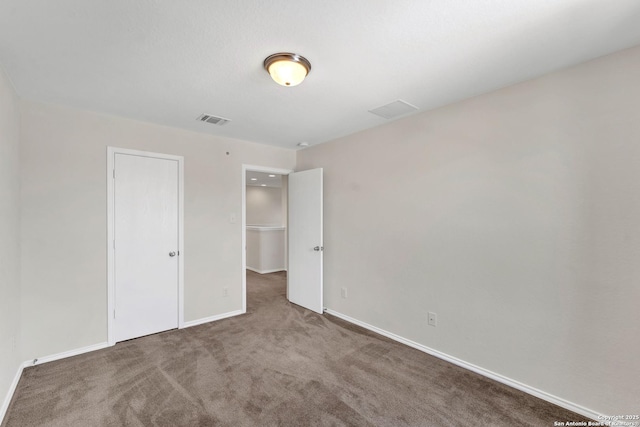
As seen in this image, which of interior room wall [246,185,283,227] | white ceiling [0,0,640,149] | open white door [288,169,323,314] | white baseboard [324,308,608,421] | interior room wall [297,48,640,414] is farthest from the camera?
interior room wall [246,185,283,227]

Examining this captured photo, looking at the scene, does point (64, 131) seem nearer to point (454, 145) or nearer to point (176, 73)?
point (176, 73)

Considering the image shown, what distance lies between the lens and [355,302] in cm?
358

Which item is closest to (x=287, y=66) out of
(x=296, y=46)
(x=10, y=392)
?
(x=296, y=46)

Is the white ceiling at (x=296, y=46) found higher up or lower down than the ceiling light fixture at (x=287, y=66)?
higher up

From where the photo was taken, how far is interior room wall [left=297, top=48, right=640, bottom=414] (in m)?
1.81

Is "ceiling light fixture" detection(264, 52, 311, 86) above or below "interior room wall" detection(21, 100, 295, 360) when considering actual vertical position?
above

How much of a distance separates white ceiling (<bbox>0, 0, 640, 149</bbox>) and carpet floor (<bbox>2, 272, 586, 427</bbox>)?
7.95ft

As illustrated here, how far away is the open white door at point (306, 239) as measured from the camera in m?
3.90

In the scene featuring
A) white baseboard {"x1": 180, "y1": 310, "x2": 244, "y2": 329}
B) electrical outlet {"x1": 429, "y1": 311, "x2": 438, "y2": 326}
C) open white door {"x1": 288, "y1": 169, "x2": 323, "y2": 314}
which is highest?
open white door {"x1": 288, "y1": 169, "x2": 323, "y2": 314}

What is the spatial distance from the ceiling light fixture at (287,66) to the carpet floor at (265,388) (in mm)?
2311

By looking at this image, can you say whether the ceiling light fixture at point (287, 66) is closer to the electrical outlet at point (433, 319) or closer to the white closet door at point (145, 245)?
the white closet door at point (145, 245)

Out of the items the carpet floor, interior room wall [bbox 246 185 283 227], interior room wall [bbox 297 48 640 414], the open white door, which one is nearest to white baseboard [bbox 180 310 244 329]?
the carpet floor

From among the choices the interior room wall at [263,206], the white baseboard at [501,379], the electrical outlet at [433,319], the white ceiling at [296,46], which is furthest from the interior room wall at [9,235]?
the interior room wall at [263,206]

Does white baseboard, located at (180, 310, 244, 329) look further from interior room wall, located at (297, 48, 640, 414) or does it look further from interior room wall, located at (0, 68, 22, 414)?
interior room wall, located at (297, 48, 640, 414)
